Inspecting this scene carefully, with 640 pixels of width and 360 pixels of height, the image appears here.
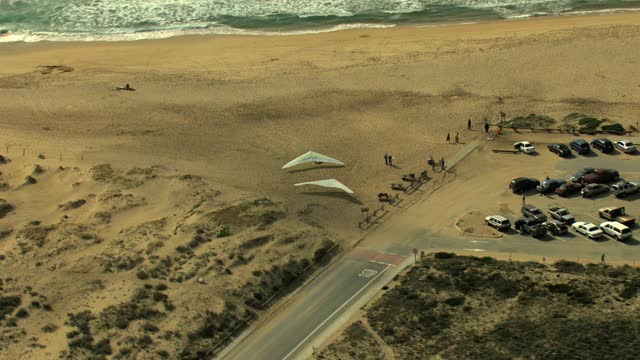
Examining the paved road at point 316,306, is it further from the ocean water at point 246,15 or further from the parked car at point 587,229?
the ocean water at point 246,15

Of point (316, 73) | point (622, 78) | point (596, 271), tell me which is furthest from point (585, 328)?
point (316, 73)

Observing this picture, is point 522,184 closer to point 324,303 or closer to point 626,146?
point 626,146

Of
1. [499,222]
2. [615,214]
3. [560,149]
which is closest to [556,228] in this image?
[499,222]

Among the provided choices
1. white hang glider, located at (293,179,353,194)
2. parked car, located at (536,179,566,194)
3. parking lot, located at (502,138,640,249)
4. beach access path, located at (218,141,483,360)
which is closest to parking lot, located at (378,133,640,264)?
parking lot, located at (502,138,640,249)

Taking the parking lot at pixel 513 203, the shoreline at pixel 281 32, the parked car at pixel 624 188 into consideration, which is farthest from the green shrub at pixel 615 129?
the shoreline at pixel 281 32

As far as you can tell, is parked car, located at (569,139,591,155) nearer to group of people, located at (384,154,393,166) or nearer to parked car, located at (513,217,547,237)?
parked car, located at (513,217,547,237)
